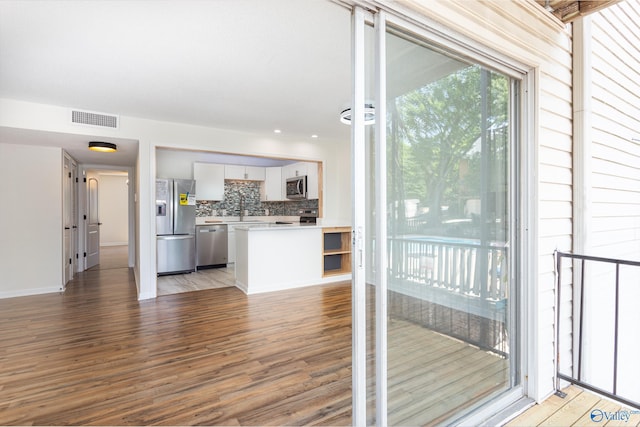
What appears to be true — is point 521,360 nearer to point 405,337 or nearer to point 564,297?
point 564,297

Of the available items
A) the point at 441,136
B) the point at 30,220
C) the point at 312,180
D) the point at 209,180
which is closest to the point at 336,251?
the point at 312,180

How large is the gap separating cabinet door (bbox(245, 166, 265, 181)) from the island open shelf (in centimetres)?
288

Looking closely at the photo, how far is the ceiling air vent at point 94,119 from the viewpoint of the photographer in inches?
143

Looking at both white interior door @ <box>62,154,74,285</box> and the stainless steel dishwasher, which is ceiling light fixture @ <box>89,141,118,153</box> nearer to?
white interior door @ <box>62,154,74,285</box>

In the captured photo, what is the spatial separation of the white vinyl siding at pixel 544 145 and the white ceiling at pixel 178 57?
3.29ft

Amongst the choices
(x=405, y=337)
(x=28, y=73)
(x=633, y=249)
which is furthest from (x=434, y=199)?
(x=28, y=73)

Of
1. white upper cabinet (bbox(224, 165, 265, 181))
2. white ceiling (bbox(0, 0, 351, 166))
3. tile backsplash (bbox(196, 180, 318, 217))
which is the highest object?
white ceiling (bbox(0, 0, 351, 166))

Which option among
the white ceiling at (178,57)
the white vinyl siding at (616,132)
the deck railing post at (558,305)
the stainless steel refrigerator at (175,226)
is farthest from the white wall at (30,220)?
the white vinyl siding at (616,132)

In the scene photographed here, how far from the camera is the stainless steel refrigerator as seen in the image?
5508 millimetres

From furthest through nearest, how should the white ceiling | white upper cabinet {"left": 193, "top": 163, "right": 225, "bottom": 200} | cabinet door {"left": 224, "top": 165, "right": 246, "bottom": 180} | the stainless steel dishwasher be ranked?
cabinet door {"left": 224, "top": 165, "right": 246, "bottom": 180} < white upper cabinet {"left": 193, "top": 163, "right": 225, "bottom": 200} < the stainless steel dishwasher < the white ceiling

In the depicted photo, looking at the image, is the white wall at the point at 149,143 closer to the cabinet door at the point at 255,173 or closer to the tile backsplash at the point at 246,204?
the tile backsplash at the point at 246,204

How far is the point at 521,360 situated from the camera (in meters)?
2.01

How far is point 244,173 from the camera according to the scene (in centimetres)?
709

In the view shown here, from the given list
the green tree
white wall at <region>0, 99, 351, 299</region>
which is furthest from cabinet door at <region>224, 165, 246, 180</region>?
the green tree
